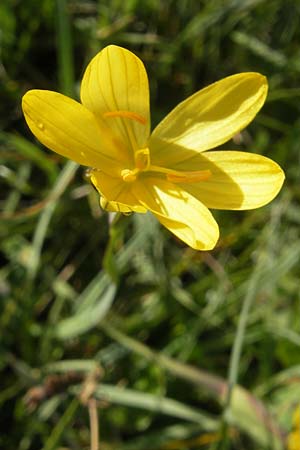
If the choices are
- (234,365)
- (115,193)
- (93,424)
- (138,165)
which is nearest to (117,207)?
(115,193)

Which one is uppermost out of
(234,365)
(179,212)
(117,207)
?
Result: (117,207)

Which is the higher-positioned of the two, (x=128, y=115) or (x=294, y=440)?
(x=128, y=115)

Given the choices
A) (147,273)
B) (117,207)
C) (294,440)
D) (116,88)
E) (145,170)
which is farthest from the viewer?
(147,273)

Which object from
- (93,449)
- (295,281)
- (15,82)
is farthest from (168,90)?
(93,449)

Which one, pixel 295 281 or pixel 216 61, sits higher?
pixel 216 61

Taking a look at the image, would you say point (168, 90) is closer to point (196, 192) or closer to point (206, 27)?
point (206, 27)

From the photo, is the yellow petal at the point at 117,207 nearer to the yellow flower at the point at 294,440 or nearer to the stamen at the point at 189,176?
the stamen at the point at 189,176

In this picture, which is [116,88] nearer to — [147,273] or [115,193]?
[115,193]
